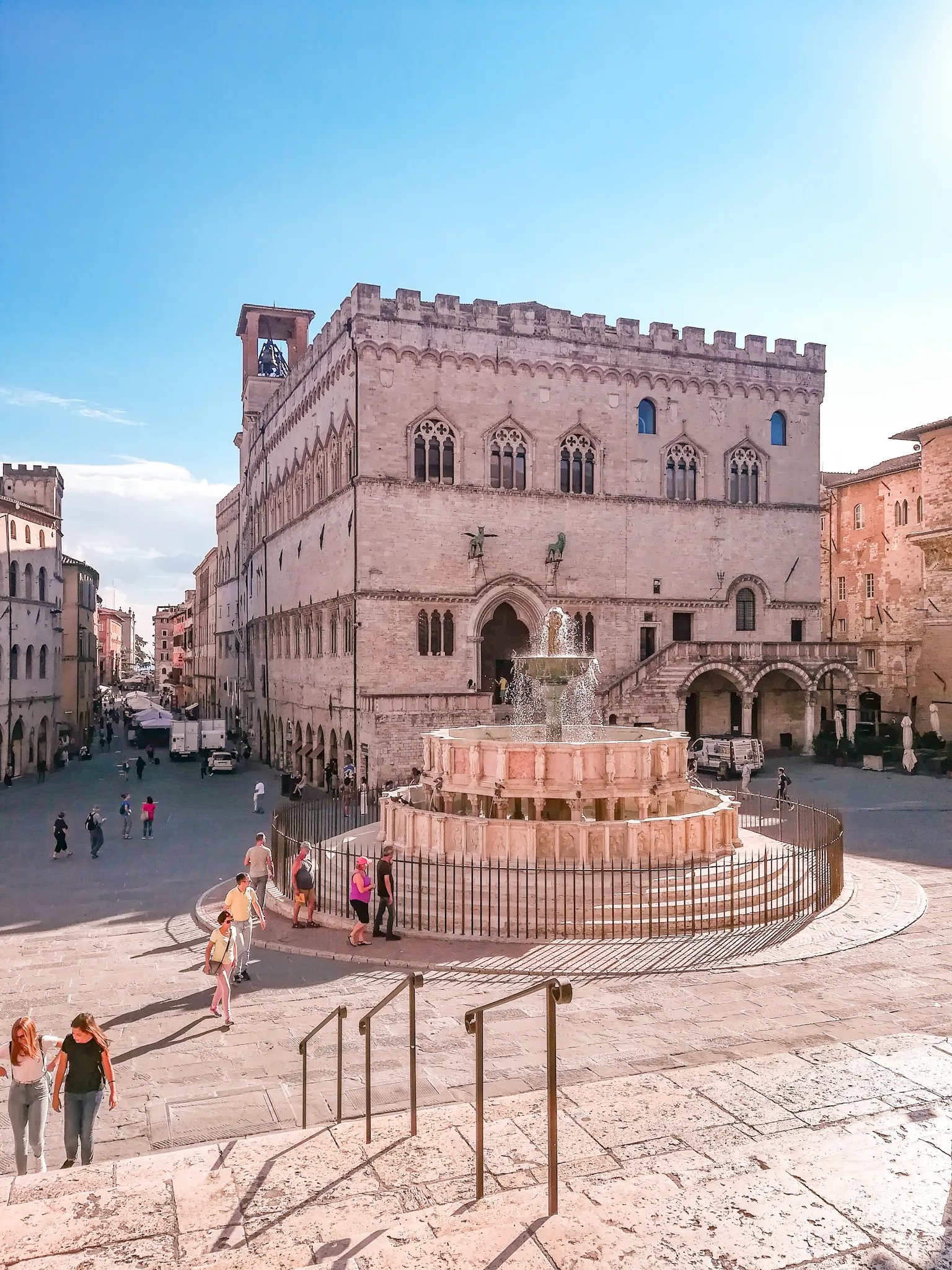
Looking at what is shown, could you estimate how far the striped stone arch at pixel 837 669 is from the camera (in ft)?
128

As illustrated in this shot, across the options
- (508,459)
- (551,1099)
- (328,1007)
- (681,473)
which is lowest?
(328,1007)

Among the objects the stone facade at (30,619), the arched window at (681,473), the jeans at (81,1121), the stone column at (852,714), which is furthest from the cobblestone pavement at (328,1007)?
the stone facade at (30,619)

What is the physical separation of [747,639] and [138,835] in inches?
1068

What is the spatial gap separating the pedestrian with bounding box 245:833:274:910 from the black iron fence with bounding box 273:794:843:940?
76cm

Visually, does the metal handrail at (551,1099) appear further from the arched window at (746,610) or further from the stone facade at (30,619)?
the stone facade at (30,619)

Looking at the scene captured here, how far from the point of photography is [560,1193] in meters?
5.69

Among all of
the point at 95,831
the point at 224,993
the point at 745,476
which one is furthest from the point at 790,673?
the point at 224,993

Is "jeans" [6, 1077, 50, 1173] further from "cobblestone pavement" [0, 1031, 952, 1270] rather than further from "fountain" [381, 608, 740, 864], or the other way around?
"fountain" [381, 608, 740, 864]

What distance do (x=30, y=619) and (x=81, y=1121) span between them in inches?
1555

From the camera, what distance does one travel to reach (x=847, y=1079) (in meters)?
7.89

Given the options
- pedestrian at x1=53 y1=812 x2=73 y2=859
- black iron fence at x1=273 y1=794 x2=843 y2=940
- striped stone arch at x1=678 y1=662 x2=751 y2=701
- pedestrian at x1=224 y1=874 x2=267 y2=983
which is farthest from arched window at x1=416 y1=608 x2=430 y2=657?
pedestrian at x1=224 y1=874 x2=267 y2=983

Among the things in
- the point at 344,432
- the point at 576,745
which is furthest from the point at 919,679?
the point at 576,745

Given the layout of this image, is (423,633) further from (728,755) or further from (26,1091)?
(26,1091)

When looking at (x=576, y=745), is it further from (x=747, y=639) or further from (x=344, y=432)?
(x=747, y=639)
